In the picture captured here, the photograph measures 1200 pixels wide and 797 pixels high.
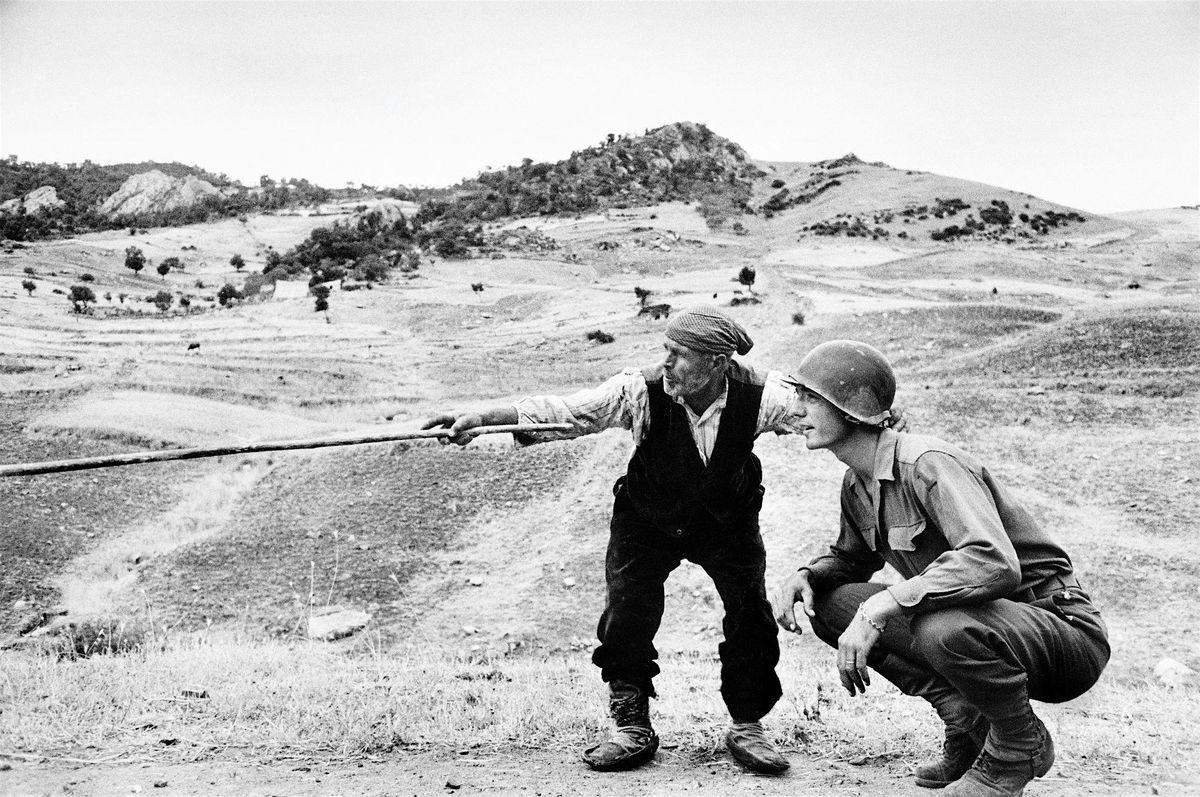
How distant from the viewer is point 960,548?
2609 mm

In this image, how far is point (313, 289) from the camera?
116 ft

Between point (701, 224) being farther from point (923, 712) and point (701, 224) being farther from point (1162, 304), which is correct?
point (923, 712)

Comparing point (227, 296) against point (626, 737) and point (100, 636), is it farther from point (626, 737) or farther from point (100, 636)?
point (626, 737)

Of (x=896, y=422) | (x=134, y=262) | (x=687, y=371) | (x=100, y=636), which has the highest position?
(x=134, y=262)

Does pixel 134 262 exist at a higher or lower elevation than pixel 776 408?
higher

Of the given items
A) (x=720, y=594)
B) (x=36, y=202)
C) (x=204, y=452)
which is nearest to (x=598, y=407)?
(x=720, y=594)

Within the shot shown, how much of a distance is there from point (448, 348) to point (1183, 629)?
71.3ft

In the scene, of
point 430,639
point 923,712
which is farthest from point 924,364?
point 923,712

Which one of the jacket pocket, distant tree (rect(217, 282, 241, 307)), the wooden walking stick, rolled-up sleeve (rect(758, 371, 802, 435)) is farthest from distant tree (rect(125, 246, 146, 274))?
the jacket pocket

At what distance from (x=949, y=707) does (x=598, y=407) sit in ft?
5.27

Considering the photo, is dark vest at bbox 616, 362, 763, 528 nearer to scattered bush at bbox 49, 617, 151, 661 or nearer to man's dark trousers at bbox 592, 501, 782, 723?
man's dark trousers at bbox 592, 501, 782, 723

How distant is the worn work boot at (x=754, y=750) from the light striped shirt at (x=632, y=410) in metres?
1.07

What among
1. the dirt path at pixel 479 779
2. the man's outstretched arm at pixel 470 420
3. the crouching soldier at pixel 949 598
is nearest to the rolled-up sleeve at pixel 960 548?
the crouching soldier at pixel 949 598

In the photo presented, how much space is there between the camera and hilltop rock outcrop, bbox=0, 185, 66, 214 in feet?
125
